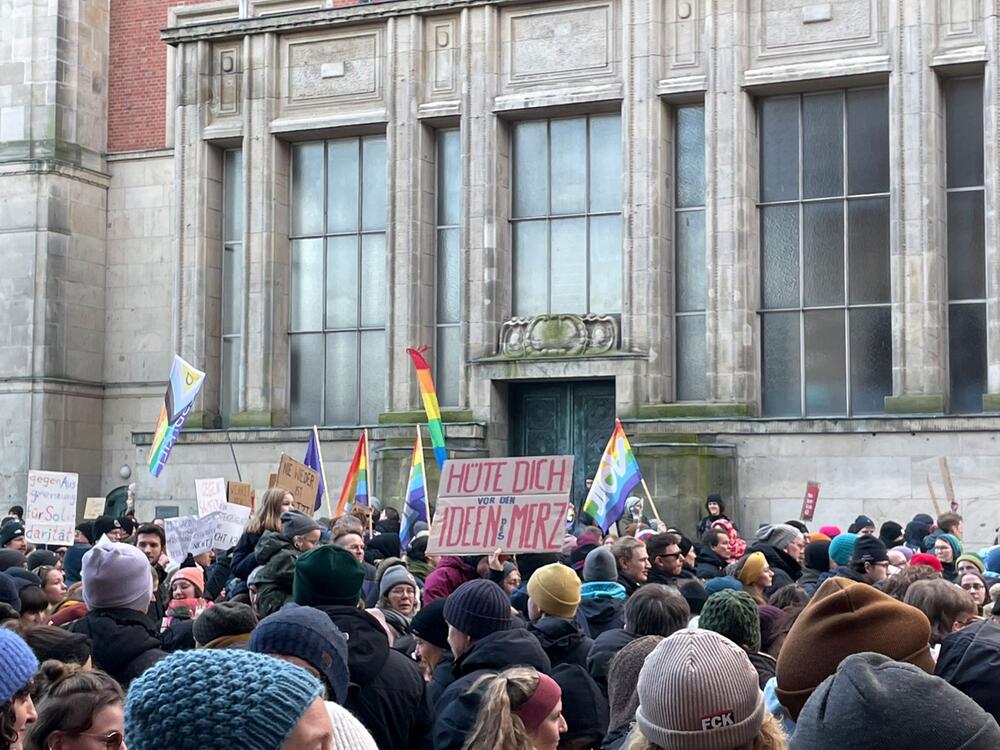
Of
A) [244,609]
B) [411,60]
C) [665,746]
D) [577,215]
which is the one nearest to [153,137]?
[411,60]

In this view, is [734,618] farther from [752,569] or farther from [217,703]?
[217,703]

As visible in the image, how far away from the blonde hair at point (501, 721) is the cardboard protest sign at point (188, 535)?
7587mm

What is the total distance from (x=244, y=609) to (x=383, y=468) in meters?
18.6

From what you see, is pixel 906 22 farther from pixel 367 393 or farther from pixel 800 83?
pixel 367 393

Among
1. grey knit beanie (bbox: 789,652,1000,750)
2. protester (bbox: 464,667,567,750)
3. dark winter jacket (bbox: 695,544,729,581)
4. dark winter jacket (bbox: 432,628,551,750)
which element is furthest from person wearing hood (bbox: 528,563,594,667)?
dark winter jacket (bbox: 695,544,729,581)

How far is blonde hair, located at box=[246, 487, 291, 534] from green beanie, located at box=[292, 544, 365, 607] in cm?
464

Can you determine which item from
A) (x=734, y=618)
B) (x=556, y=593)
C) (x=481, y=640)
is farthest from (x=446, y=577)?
(x=734, y=618)

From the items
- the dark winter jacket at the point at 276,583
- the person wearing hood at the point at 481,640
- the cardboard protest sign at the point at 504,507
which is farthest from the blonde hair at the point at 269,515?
the person wearing hood at the point at 481,640

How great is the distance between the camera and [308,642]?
17.0ft

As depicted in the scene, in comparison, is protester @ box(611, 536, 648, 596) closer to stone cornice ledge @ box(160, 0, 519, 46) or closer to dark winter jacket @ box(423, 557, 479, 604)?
dark winter jacket @ box(423, 557, 479, 604)

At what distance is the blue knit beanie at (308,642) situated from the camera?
5.17 m

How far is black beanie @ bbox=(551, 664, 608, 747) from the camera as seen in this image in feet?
21.8

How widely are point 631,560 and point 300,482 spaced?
24.3 feet

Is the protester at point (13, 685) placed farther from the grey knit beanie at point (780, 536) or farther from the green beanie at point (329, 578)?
the grey knit beanie at point (780, 536)
